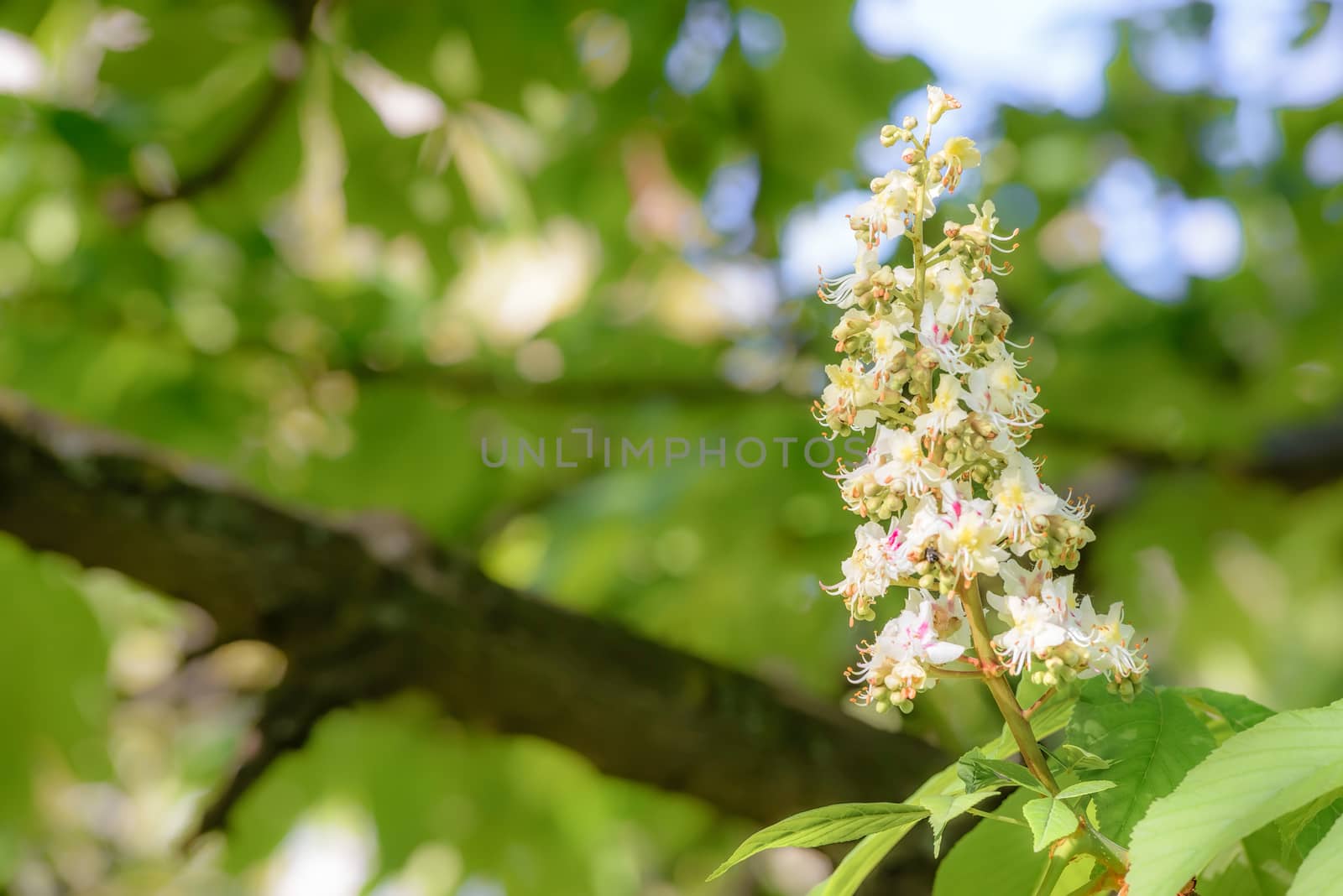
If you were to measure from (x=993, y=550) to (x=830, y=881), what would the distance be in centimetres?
12

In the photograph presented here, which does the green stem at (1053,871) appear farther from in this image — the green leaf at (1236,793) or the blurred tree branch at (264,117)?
the blurred tree branch at (264,117)

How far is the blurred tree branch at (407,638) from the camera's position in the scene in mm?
792

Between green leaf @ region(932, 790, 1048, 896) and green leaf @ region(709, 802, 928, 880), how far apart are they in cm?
7

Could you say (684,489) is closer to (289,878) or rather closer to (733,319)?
(733,319)

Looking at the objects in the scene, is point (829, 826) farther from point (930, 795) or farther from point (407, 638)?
point (407, 638)

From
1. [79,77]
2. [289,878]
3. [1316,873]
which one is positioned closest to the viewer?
[1316,873]

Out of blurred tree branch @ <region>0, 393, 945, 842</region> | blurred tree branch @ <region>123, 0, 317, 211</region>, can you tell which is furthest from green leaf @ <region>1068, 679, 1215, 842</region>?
blurred tree branch @ <region>123, 0, 317, 211</region>

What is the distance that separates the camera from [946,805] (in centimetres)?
32

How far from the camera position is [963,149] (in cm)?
36

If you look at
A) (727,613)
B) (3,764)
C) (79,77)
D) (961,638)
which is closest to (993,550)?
(961,638)

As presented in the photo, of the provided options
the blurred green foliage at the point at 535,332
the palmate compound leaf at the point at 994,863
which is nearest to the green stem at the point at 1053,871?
the palmate compound leaf at the point at 994,863

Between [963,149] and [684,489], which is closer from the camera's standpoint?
[963,149]

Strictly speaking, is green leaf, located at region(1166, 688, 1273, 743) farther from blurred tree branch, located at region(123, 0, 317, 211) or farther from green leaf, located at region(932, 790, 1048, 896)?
blurred tree branch, located at region(123, 0, 317, 211)

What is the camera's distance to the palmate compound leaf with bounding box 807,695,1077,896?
1.17 feet
